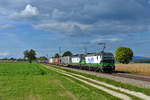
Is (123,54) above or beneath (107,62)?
above

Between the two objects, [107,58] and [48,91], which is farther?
[107,58]

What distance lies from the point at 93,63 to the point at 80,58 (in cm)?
1190

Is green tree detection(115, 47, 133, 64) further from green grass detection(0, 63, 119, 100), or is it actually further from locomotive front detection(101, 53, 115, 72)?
green grass detection(0, 63, 119, 100)

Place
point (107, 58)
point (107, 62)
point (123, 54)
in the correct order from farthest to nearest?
point (123, 54)
point (107, 58)
point (107, 62)

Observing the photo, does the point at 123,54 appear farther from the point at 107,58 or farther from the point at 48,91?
the point at 48,91

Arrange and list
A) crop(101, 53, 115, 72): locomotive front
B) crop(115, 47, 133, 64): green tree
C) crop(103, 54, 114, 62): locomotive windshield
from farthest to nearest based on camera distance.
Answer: crop(115, 47, 133, 64): green tree
crop(103, 54, 114, 62): locomotive windshield
crop(101, 53, 115, 72): locomotive front

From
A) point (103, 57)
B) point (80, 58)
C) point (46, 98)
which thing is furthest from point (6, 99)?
point (80, 58)

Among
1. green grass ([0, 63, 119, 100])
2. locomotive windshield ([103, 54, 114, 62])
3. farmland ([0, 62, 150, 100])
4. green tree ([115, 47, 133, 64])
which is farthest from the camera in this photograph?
green tree ([115, 47, 133, 64])

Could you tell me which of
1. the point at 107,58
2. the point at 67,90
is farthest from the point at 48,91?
the point at 107,58

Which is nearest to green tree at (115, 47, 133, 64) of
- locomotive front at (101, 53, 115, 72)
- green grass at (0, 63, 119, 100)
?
locomotive front at (101, 53, 115, 72)

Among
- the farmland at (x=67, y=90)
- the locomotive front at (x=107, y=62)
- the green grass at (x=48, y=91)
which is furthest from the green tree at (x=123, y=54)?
the green grass at (x=48, y=91)

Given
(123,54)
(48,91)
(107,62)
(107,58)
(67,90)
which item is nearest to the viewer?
(48,91)

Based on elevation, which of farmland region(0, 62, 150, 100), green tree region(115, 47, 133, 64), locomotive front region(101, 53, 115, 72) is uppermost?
green tree region(115, 47, 133, 64)

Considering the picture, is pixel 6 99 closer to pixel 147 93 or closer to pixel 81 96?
pixel 81 96
